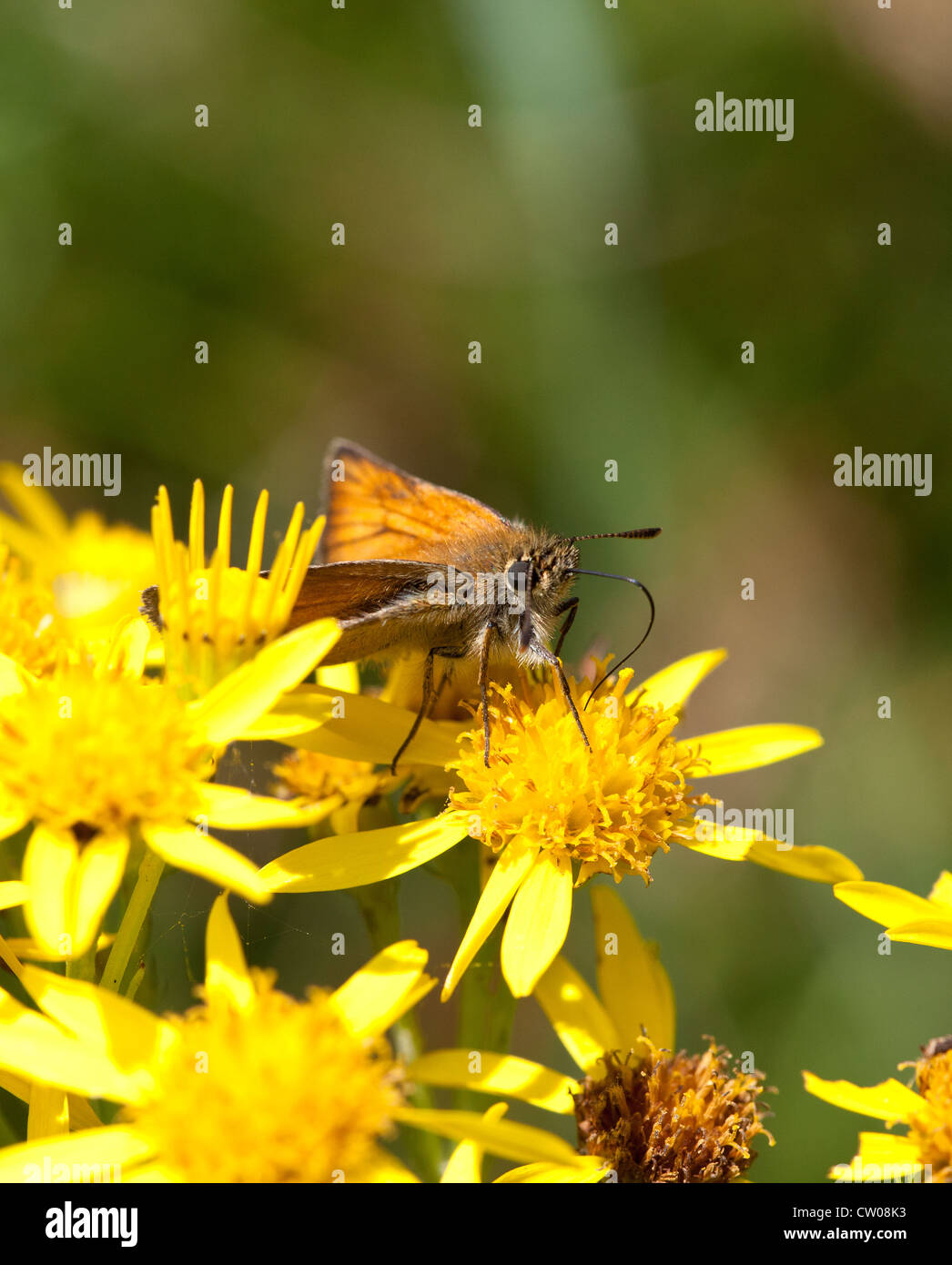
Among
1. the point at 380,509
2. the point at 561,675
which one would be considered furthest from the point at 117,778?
the point at 380,509

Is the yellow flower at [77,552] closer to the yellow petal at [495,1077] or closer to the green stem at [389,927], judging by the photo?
the green stem at [389,927]

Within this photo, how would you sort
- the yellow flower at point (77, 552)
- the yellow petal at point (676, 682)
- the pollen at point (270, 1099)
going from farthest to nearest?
the yellow flower at point (77, 552) < the yellow petal at point (676, 682) < the pollen at point (270, 1099)

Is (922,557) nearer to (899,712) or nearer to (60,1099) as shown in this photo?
(899,712)

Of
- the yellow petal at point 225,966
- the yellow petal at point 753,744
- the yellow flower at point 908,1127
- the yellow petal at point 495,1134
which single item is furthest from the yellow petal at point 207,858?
the yellow petal at point 753,744

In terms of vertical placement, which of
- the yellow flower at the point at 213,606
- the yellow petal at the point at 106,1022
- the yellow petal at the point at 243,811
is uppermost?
the yellow flower at the point at 213,606

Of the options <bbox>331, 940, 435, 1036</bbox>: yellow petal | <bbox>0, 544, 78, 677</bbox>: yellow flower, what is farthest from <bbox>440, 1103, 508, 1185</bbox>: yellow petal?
<bbox>0, 544, 78, 677</bbox>: yellow flower

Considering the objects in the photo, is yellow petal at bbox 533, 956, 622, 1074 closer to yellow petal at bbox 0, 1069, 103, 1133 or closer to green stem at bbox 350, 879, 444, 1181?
green stem at bbox 350, 879, 444, 1181

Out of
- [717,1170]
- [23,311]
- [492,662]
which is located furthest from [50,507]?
[717,1170]

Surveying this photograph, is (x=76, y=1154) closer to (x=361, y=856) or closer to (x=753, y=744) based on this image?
(x=361, y=856)
